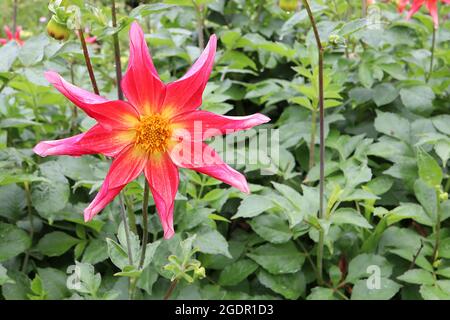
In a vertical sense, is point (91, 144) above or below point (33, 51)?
below

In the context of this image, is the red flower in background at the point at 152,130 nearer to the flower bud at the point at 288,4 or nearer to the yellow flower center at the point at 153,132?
the yellow flower center at the point at 153,132

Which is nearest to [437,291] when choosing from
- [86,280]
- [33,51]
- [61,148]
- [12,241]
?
[86,280]

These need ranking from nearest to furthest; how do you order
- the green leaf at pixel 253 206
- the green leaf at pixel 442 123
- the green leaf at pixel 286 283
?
the green leaf at pixel 253 206, the green leaf at pixel 286 283, the green leaf at pixel 442 123

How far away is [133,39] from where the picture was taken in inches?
33.0

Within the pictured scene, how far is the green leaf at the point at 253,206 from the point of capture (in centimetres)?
120

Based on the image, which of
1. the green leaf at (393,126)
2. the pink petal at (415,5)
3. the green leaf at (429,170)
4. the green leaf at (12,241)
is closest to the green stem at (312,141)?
the green leaf at (393,126)

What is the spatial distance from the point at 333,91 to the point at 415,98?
35cm

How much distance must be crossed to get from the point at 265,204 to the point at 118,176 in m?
0.43

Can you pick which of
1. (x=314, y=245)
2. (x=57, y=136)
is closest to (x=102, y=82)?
(x=57, y=136)

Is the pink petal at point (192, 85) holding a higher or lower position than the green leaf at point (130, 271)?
higher

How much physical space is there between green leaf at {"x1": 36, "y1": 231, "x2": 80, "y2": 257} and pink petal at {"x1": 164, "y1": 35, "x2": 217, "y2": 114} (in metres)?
0.57

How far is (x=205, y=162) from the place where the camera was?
903 mm

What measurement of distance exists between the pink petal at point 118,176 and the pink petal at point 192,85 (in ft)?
0.32

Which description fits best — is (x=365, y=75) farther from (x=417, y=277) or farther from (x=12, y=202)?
(x=12, y=202)
